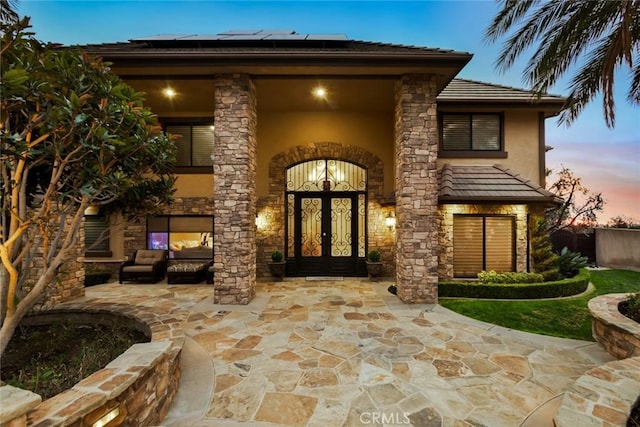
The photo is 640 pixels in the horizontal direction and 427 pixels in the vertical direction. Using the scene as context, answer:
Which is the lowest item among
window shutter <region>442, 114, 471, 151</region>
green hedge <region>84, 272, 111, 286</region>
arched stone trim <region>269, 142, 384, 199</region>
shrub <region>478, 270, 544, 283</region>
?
green hedge <region>84, 272, 111, 286</region>

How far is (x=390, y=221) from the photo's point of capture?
9.02 meters

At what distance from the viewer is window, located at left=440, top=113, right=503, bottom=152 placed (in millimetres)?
8547

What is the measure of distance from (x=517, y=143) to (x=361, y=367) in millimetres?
8776

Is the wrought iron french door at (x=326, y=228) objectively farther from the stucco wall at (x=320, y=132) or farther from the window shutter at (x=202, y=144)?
the window shutter at (x=202, y=144)

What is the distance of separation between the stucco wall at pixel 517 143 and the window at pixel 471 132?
10.8 inches


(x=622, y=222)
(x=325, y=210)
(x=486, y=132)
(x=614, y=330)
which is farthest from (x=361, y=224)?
(x=622, y=222)

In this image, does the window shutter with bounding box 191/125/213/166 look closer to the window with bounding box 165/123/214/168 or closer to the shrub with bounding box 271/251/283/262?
the window with bounding box 165/123/214/168

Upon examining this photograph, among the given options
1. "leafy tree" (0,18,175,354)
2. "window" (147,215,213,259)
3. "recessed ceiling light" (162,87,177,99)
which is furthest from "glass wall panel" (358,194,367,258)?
"leafy tree" (0,18,175,354)

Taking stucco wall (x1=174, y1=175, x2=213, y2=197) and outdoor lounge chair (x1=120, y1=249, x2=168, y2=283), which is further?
stucco wall (x1=174, y1=175, x2=213, y2=197)

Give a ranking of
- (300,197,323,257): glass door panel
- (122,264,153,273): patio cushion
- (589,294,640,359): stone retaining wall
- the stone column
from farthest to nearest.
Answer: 1. (300,197,323,257): glass door panel
2. (122,264,153,273): patio cushion
3. the stone column
4. (589,294,640,359): stone retaining wall

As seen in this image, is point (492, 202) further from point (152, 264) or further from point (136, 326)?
point (152, 264)

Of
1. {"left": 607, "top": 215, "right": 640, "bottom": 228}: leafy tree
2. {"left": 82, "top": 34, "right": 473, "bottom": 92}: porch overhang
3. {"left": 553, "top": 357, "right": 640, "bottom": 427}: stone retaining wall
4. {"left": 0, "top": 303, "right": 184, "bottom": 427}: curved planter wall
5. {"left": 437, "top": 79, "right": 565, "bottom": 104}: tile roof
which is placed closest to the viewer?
{"left": 0, "top": 303, "right": 184, "bottom": 427}: curved planter wall

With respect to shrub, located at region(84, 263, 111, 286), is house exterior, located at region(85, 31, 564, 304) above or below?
above

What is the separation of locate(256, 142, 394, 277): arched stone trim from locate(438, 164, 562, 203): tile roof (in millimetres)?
2142
